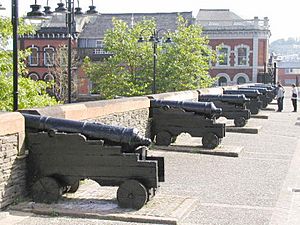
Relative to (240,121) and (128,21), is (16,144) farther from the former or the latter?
(128,21)

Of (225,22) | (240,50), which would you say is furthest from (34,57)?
(240,50)

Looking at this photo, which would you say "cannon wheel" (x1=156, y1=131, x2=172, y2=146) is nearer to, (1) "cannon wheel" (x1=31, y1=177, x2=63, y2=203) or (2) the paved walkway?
(2) the paved walkway

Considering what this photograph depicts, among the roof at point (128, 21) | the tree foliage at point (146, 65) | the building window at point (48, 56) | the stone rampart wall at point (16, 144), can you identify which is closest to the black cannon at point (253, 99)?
the tree foliage at point (146, 65)

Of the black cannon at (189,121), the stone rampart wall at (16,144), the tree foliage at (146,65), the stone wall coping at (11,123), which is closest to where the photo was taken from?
the stone wall coping at (11,123)

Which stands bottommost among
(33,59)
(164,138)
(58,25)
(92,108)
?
(164,138)

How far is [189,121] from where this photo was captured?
51.9 ft

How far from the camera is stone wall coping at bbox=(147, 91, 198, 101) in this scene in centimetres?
1720

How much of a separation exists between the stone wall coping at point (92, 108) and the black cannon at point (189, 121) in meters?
0.56

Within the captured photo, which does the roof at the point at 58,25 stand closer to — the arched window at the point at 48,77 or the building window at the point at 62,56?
the building window at the point at 62,56

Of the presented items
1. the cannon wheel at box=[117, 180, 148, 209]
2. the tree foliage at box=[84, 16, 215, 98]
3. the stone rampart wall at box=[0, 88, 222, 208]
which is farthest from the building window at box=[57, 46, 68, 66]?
the cannon wheel at box=[117, 180, 148, 209]

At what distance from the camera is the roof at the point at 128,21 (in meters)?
73.7

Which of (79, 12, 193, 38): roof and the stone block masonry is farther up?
(79, 12, 193, 38): roof

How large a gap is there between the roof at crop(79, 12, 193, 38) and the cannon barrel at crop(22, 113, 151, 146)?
63874 millimetres

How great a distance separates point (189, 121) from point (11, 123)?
7.61 metres
